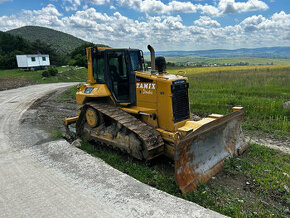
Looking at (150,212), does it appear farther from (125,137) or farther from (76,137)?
(76,137)

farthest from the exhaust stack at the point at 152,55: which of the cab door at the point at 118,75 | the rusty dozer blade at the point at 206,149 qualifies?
the rusty dozer blade at the point at 206,149

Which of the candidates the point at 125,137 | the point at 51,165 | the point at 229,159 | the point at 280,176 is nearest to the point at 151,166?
the point at 125,137

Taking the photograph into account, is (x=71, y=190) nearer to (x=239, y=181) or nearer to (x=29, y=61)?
(x=239, y=181)

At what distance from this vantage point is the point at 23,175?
17.3ft

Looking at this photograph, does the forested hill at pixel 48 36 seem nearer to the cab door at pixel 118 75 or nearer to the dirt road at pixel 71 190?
the cab door at pixel 118 75

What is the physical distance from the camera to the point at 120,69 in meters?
6.84

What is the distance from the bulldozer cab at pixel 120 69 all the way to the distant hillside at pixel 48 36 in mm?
83726

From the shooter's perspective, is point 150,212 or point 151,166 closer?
point 150,212

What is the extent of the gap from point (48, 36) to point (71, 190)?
102237 millimetres

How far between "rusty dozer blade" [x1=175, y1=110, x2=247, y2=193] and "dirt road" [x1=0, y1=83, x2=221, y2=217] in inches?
25.9

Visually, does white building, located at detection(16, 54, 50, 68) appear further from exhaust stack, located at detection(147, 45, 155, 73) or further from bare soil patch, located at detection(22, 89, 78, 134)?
exhaust stack, located at detection(147, 45, 155, 73)

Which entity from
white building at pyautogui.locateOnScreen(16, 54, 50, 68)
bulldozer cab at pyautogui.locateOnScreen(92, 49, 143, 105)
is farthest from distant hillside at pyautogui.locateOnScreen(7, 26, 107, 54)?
bulldozer cab at pyautogui.locateOnScreen(92, 49, 143, 105)

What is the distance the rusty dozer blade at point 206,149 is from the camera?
4.70 meters

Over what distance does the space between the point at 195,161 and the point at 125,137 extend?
1.87 m
